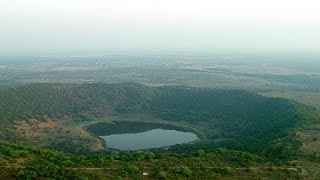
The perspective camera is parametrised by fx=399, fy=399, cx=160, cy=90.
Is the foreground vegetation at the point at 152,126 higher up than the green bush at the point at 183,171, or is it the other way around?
the green bush at the point at 183,171

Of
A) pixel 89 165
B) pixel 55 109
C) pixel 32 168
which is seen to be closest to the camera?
pixel 32 168

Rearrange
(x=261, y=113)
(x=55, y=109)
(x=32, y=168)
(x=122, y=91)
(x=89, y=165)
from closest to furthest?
(x=32, y=168), (x=89, y=165), (x=261, y=113), (x=55, y=109), (x=122, y=91)

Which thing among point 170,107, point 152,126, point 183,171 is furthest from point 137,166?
point 170,107

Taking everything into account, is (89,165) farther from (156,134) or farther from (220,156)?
(156,134)

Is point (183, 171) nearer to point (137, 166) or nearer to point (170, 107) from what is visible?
point (137, 166)

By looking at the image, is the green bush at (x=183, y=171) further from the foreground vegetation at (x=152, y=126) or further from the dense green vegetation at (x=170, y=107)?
the dense green vegetation at (x=170, y=107)

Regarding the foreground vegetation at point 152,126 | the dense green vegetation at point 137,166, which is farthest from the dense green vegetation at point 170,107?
the dense green vegetation at point 137,166

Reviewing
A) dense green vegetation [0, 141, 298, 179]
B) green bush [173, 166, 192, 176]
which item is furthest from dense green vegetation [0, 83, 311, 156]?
green bush [173, 166, 192, 176]

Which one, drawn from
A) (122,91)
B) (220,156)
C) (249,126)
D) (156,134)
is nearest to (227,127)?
(249,126)

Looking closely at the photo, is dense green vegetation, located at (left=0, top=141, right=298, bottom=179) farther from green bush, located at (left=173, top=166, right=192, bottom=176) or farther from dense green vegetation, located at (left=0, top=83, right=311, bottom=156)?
dense green vegetation, located at (left=0, top=83, right=311, bottom=156)
